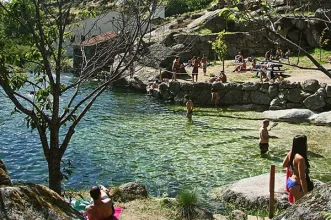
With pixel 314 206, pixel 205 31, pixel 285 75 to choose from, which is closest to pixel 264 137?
pixel 314 206

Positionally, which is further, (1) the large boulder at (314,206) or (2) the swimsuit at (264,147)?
(2) the swimsuit at (264,147)

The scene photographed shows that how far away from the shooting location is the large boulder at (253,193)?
1019cm

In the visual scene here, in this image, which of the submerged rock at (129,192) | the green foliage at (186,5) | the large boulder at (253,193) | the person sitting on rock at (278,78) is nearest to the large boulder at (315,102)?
the person sitting on rock at (278,78)

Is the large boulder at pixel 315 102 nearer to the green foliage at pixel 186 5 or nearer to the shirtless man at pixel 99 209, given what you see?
the shirtless man at pixel 99 209

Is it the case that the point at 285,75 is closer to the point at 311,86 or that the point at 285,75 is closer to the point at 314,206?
the point at 311,86

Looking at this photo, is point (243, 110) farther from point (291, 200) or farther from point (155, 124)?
point (291, 200)

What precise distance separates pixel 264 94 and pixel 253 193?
634 inches

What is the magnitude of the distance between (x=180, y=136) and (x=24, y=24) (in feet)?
40.6

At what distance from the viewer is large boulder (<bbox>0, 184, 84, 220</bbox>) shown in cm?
416

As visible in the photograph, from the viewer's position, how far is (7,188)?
432 centimetres

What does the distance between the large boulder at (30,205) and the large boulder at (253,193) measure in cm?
645

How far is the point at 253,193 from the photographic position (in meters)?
10.6

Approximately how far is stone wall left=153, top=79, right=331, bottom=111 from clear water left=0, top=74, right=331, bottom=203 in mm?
2040

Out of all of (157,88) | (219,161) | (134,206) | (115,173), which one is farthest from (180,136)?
(157,88)
